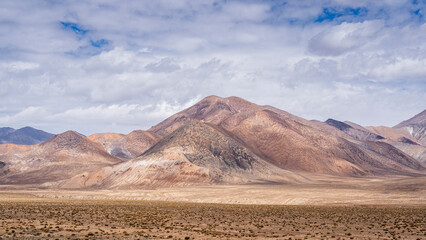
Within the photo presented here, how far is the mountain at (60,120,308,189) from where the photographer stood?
404ft

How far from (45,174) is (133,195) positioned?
8576cm

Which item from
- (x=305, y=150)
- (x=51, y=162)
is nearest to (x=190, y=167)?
(x=305, y=150)

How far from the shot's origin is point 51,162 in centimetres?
18300

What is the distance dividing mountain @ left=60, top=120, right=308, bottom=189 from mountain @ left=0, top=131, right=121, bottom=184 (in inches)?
1263

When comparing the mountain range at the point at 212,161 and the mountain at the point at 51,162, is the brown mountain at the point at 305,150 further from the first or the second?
the mountain at the point at 51,162

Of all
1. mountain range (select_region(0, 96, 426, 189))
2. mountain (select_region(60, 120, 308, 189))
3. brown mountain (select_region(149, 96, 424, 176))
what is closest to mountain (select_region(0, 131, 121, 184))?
mountain range (select_region(0, 96, 426, 189))

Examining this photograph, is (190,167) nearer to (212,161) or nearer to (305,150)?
(212,161)

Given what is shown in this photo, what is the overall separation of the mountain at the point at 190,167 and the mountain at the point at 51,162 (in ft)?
105

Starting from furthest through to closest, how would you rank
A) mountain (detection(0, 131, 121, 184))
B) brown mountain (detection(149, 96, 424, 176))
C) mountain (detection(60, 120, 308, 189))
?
mountain (detection(0, 131, 121, 184)), brown mountain (detection(149, 96, 424, 176)), mountain (detection(60, 120, 308, 189))

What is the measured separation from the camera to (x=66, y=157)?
187 meters

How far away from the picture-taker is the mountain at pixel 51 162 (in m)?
167

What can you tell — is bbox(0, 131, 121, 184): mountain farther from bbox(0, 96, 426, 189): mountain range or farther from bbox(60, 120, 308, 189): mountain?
bbox(60, 120, 308, 189): mountain

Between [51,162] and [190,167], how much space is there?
83227mm

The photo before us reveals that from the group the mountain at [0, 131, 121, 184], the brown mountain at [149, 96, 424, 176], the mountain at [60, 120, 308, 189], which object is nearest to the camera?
the mountain at [60, 120, 308, 189]
